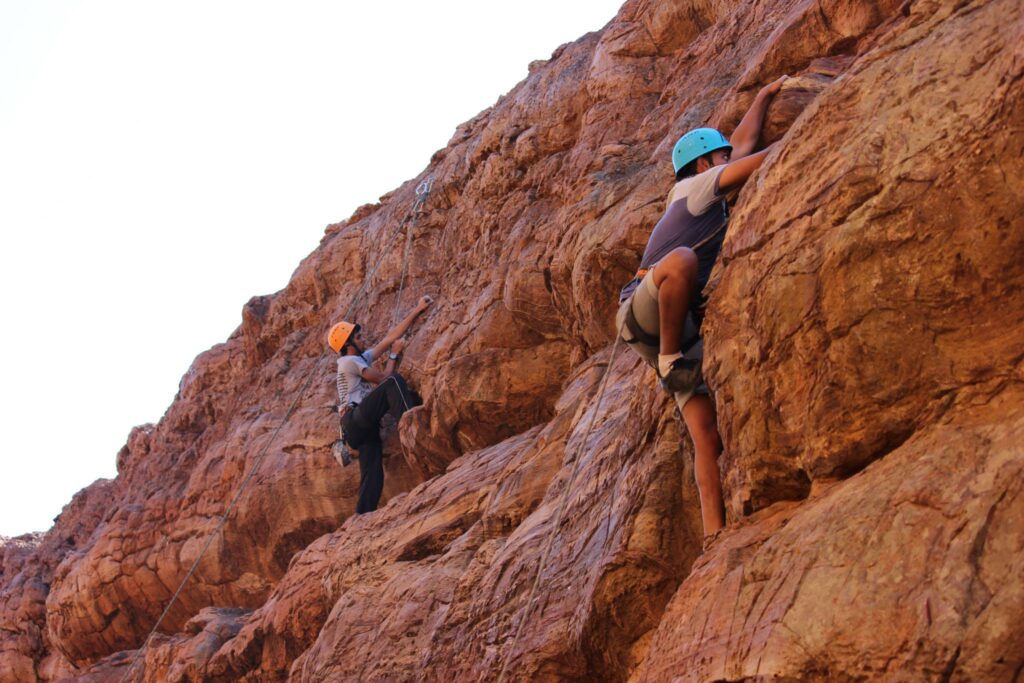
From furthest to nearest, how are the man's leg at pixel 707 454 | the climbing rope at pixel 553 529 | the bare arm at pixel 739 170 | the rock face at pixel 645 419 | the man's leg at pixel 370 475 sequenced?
the man's leg at pixel 370 475
the climbing rope at pixel 553 529
the bare arm at pixel 739 170
the man's leg at pixel 707 454
the rock face at pixel 645 419

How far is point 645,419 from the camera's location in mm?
8500

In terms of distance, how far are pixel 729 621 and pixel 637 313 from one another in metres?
2.33

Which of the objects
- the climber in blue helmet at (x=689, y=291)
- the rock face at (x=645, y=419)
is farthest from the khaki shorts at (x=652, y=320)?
the rock face at (x=645, y=419)

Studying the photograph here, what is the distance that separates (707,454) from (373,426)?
28.2 ft

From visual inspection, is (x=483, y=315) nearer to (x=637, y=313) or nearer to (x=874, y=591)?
(x=637, y=313)

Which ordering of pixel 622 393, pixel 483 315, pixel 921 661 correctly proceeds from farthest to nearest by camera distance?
pixel 483 315 → pixel 622 393 → pixel 921 661

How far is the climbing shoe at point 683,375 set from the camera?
24.2 ft

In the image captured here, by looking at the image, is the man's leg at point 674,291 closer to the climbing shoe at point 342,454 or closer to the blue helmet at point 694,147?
the blue helmet at point 694,147

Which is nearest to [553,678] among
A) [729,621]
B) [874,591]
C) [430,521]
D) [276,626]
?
[729,621]

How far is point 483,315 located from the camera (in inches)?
573

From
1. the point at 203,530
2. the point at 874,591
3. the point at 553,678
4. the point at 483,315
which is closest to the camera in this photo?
the point at 874,591

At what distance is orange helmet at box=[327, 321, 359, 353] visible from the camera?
1633 cm

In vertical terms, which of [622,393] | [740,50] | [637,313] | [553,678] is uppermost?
[740,50]

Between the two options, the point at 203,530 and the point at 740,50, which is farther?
the point at 203,530
